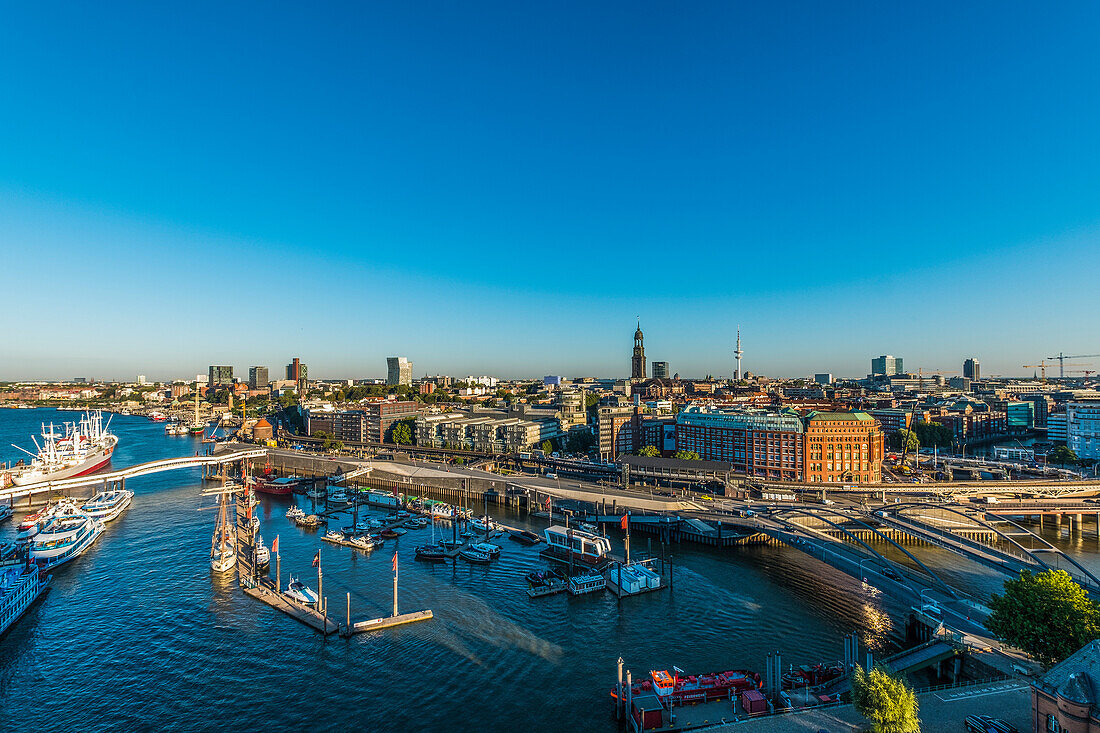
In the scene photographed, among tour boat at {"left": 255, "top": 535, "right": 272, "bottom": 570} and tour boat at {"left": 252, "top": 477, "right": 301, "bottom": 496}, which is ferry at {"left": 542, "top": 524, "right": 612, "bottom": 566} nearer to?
tour boat at {"left": 255, "top": 535, "right": 272, "bottom": 570}

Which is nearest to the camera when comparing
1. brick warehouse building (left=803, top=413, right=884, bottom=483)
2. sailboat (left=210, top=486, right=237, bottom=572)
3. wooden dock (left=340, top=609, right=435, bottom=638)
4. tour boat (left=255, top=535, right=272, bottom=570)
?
wooden dock (left=340, top=609, right=435, bottom=638)

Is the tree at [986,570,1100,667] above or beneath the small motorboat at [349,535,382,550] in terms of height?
above

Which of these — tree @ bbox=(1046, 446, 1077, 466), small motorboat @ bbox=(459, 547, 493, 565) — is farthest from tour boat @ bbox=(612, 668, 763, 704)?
tree @ bbox=(1046, 446, 1077, 466)

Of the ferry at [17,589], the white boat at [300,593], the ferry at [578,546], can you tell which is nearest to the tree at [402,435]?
the ferry at [578,546]

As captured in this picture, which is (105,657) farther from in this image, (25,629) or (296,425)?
(296,425)

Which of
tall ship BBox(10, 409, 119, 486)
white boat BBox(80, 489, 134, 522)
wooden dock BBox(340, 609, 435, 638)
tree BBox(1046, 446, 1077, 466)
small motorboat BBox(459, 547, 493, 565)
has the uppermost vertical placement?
tall ship BBox(10, 409, 119, 486)

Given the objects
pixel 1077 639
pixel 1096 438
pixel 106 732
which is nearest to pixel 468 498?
pixel 106 732
